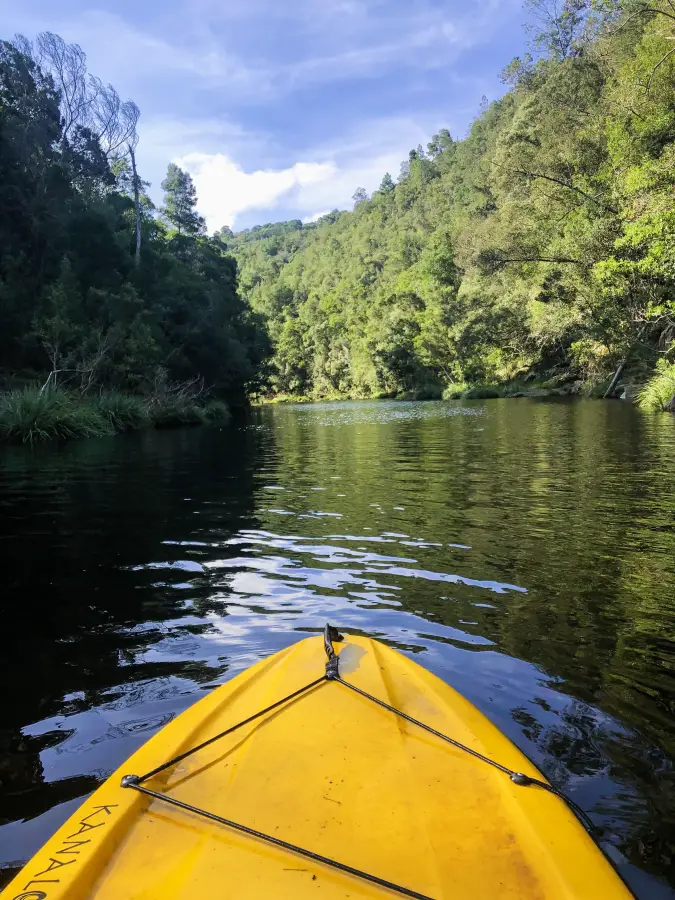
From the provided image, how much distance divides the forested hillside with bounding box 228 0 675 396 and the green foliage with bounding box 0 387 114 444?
1737 cm

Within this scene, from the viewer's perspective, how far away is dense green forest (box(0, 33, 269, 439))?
2197cm

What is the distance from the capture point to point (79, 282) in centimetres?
2469

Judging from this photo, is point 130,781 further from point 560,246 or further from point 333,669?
point 560,246

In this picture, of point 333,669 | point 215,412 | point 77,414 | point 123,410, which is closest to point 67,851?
point 333,669

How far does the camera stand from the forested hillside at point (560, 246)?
787 inches

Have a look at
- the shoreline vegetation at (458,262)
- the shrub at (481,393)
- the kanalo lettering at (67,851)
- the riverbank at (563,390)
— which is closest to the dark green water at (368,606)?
the kanalo lettering at (67,851)

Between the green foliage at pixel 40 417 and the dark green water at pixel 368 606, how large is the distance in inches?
293

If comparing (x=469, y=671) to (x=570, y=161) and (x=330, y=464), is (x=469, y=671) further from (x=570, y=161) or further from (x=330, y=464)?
(x=570, y=161)

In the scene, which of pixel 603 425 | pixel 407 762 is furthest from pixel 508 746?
pixel 603 425

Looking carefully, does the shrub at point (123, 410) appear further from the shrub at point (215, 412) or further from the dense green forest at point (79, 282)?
the shrub at point (215, 412)

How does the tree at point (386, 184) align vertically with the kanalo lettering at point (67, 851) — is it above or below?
above

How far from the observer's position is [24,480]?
423 inches

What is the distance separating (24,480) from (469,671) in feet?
32.4

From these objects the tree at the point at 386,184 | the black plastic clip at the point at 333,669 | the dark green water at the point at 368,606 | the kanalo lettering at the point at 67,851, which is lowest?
the dark green water at the point at 368,606
